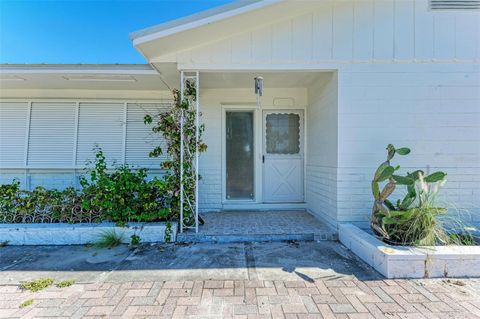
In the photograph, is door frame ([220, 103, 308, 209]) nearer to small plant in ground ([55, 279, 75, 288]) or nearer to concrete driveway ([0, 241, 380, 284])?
concrete driveway ([0, 241, 380, 284])

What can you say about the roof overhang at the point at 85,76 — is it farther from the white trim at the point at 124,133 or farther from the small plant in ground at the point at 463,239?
the small plant in ground at the point at 463,239

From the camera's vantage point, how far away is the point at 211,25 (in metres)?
3.62

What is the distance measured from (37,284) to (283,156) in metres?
4.46

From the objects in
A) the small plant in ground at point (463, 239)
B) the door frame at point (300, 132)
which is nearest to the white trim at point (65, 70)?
the door frame at point (300, 132)

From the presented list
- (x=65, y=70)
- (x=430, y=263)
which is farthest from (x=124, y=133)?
(x=430, y=263)

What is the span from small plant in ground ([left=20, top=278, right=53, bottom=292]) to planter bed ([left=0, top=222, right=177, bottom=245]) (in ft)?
3.76

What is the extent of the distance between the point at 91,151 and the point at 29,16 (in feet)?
13.6

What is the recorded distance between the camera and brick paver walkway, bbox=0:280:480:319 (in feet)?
7.40

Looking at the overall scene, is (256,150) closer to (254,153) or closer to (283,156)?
(254,153)

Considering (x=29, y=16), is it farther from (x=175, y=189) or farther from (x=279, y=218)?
(x=279, y=218)

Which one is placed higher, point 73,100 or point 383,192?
point 73,100

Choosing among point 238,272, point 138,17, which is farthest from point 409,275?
point 138,17

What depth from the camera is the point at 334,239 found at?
4043mm

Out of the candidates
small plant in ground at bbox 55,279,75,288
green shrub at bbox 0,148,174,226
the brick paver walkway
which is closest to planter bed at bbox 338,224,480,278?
the brick paver walkway
